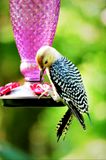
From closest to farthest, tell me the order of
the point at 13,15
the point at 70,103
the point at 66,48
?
the point at 70,103
the point at 13,15
the point at 66,48

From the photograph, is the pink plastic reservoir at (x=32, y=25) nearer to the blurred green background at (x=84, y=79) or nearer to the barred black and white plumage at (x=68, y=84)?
the barred black and white plumage at (x=68, y=84)

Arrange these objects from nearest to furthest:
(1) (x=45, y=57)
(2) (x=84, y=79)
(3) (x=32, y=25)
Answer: (1) (x=45, y=57) < (3) (x=32, y=25) < (2) (x=84, y=79)

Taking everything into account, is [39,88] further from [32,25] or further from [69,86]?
[32,25]

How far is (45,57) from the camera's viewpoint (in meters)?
2.00

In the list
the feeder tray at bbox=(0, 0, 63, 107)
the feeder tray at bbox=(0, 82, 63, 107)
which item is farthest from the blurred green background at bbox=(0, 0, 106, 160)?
the feeder tray at bbox=(0, 82, 63, 107)

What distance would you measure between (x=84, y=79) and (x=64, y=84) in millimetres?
1886

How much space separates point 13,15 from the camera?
224 centimetres

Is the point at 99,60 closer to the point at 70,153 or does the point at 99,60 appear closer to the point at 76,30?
the point at 76,30

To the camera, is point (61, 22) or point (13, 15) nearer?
point (13, 15)

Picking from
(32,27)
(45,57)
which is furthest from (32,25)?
(45,57)

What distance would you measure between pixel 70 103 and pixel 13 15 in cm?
42

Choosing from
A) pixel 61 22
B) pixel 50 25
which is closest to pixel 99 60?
pixel 61 22

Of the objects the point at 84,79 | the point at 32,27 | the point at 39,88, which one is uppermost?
the point at 32,27

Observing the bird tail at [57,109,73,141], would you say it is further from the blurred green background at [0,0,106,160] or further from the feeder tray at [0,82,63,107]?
the blurred green background at [0,0,106,160]
